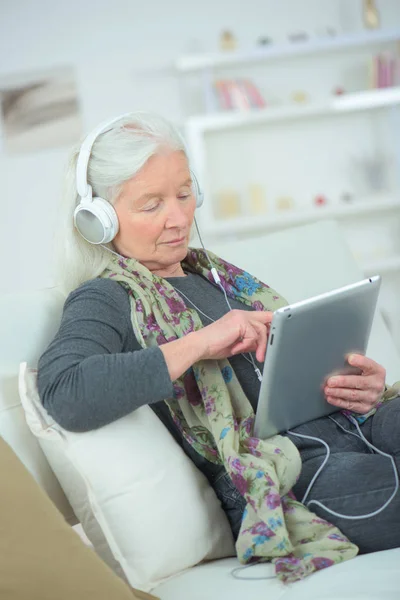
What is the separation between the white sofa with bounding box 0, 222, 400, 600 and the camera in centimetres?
117

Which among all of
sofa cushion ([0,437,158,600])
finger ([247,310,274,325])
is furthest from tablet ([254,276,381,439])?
sofa cushion ([0,437,158,600])

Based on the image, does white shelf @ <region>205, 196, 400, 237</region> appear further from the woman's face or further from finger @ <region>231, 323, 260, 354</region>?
finger @ <region>231, 323, 260, 354</region>

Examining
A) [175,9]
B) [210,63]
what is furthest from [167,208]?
[175,9]

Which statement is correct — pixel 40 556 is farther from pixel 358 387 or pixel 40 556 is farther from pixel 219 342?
pixel 358 387

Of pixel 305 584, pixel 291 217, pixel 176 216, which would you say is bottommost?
pixel 291 217

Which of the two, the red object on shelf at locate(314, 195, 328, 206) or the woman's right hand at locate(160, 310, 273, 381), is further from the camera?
the red object on shelf at locate(314, 195, 328, 206)

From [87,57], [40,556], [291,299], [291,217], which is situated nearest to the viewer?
[40,556]

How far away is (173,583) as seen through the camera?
1.28 m

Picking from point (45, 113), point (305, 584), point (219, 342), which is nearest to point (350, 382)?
point (219, 342)

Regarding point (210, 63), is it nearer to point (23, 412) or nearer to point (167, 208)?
point (167, 208)

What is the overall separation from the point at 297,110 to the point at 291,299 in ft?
9.06

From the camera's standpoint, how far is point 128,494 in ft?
4.20

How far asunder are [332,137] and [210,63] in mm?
878

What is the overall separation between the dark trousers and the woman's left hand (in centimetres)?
5
